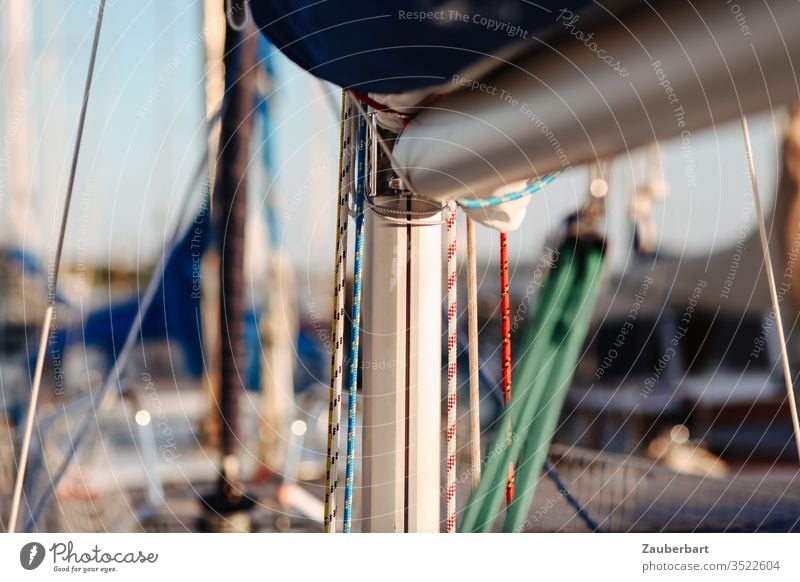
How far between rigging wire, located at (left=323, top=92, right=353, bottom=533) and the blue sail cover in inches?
2.7

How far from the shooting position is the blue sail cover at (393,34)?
47cm

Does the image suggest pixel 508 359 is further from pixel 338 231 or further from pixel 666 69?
pixel 666 69

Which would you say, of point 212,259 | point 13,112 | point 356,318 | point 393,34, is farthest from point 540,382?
point 212,259

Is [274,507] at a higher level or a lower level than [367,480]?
lower

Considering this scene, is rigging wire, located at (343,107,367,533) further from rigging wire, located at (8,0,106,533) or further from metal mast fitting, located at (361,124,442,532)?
rigging wire, located at (8,0,106,533)

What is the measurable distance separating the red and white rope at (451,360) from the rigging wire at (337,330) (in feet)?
0.25

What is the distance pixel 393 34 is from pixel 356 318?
193 mm

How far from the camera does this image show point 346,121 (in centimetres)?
61

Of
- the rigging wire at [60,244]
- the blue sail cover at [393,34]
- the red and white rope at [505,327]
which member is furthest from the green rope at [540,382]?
the rigging wire at [60,244]

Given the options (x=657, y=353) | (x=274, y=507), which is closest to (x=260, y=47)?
(x=274, y=507)

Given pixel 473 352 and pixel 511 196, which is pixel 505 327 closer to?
pixel 473 352

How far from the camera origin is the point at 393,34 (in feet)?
1.68

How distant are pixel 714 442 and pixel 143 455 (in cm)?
169

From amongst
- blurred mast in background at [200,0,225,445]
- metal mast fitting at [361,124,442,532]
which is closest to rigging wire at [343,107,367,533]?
metal mast fitting at [361,124,442,532]
